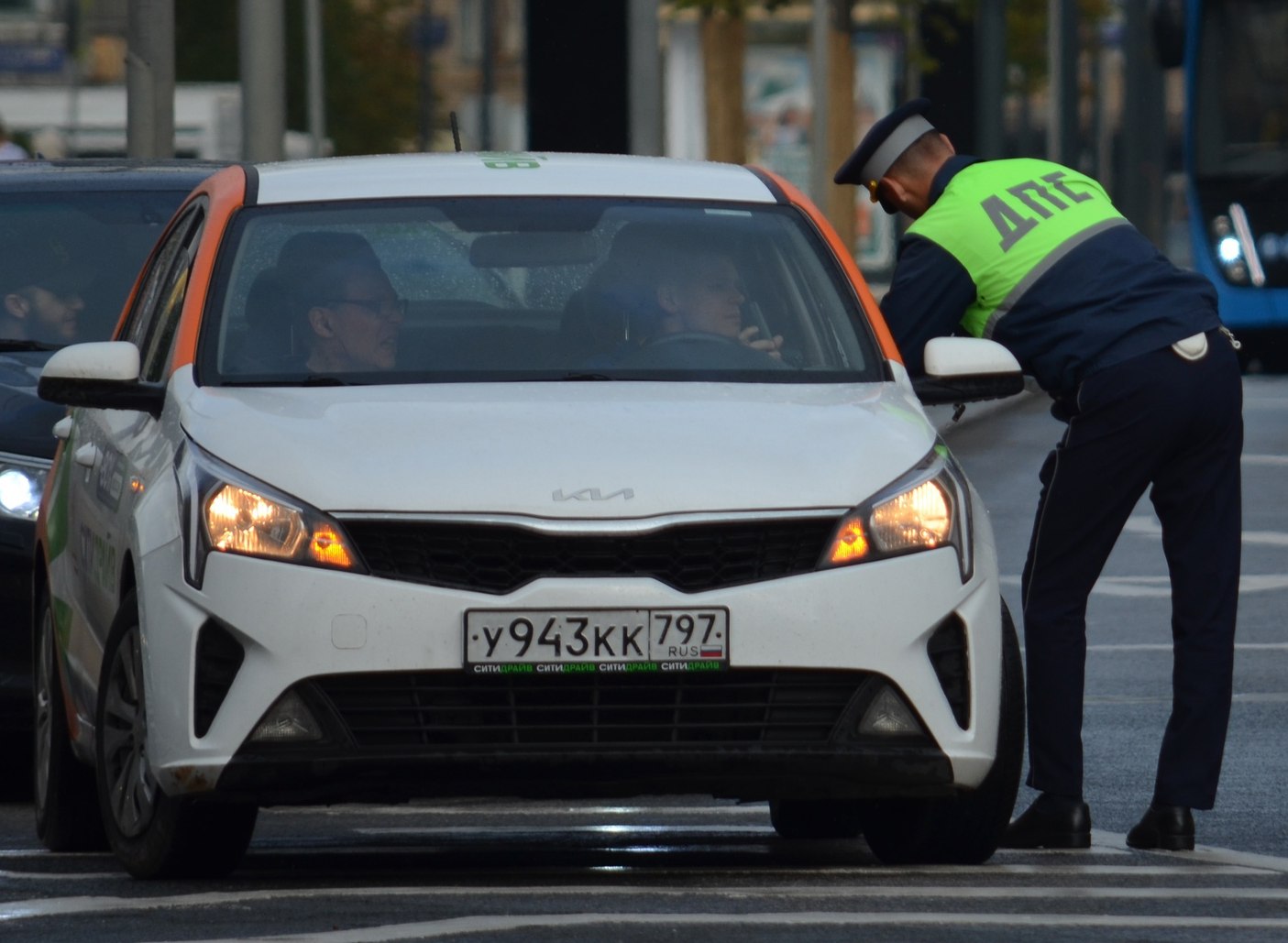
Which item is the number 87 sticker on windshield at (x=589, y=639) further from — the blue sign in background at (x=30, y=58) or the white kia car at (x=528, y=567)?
the blue sign in background at (x=30, y=58)

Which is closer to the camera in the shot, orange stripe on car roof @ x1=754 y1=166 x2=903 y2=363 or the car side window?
orange stripe on car roof @ x1=754 y1=166 x2=903 y2=363

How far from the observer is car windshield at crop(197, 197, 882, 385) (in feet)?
23.7

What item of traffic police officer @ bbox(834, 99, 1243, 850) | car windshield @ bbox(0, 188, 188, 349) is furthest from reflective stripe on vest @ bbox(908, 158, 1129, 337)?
car windshield @ bbox(0, 188, 188, 349)

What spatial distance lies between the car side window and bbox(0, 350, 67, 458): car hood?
0.40 m

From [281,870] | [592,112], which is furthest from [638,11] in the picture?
[281,870]

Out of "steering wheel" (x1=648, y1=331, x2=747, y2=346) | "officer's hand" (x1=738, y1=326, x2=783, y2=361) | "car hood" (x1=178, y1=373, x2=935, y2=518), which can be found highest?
"steering wheel" (x1=648, y1=331, x2=747, y2=346)

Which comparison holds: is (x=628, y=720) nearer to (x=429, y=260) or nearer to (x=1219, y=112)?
(x=429, y=260)

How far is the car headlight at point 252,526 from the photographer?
6.39 m

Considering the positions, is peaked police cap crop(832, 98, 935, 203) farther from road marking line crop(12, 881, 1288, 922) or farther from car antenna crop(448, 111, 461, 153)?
road marking line crop(12, 881, 1288, 922)

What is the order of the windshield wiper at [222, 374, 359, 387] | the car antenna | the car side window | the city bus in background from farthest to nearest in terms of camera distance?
the city bus in background
the car antenna
the car side window
the windshield wiper at [222, 374, 359, 387]

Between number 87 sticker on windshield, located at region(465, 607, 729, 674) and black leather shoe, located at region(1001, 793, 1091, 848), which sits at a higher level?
number 87 sticker on windshield, located at region(465, 607, 729, 674)

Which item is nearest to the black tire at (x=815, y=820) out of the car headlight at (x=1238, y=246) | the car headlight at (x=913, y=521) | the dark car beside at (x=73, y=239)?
the car headlight at (x=913, y=521)

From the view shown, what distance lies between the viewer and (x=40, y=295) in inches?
384

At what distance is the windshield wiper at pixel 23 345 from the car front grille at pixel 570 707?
329 centimetres
